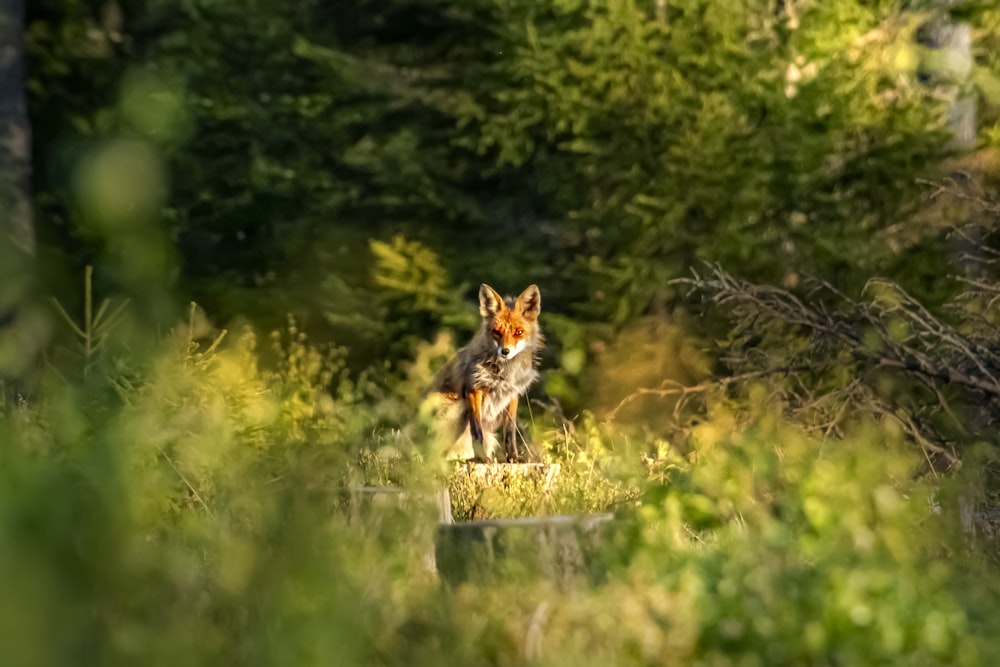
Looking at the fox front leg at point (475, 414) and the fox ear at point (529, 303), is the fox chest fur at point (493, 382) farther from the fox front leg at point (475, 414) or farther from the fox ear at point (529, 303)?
the fox ear at point (529, 303)

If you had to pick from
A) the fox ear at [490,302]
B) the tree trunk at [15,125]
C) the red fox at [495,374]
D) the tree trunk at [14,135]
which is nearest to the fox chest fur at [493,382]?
the red fox at [495,374]

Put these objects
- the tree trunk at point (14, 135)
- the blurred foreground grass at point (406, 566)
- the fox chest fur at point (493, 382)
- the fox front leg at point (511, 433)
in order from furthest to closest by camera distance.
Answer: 1. the tree trunk at point (14, 135)
2. the fox chest fur at point (493, 382)
3. the fox front leg at point (511, 433)
4. the blurred foreground grass at point (406, 566)

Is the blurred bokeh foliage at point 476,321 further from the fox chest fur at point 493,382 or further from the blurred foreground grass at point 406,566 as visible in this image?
the fox chest fur at point 493,382

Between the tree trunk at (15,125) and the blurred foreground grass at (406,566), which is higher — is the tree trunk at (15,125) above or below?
above

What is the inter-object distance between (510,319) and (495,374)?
14.6 inches

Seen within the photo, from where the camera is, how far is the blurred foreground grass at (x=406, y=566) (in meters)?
3.83

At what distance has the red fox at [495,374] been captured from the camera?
981 centimetres

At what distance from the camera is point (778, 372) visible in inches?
400

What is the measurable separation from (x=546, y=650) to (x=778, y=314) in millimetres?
5147

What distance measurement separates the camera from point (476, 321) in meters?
14.5

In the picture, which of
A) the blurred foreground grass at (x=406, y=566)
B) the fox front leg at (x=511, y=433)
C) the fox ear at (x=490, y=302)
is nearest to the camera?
the blurred foreground grass at (x=406, y=566)

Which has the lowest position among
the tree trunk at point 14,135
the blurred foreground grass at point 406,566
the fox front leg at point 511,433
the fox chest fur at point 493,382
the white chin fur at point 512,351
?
the blurred foreground grass at point 406,566

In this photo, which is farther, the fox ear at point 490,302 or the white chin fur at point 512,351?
the fox ear at point 490,302

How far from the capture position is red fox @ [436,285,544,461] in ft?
32.2
